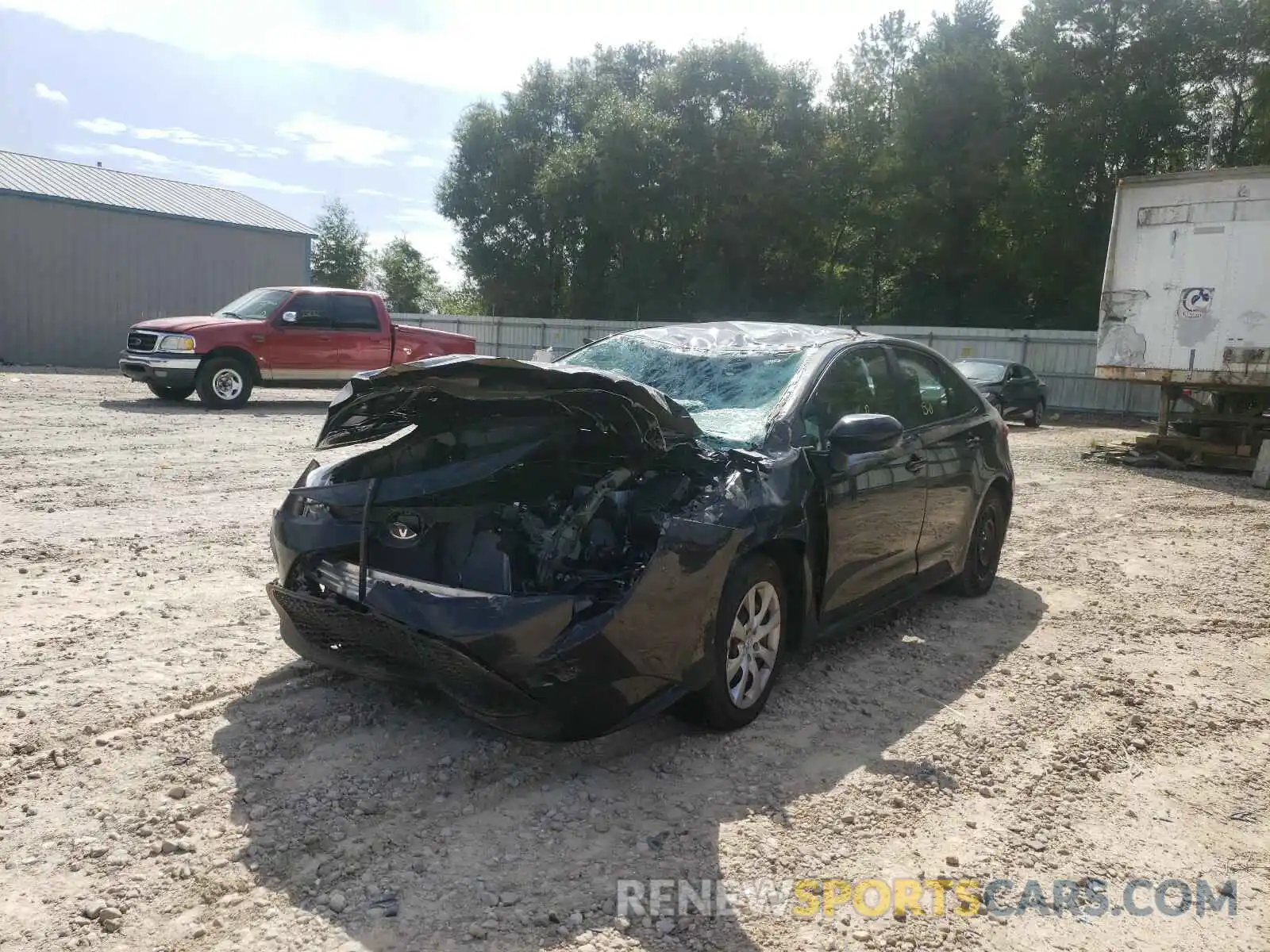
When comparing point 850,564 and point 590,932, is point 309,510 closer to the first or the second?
point 590,932

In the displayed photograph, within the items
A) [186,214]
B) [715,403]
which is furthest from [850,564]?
[186,214]

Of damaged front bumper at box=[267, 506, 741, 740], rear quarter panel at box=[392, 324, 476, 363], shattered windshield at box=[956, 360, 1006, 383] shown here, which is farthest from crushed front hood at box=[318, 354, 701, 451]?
shattered windshield at box=[956, 360, 1006, 383]

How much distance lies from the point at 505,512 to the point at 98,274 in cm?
2574

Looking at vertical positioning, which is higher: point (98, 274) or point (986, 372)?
point (98, 274)

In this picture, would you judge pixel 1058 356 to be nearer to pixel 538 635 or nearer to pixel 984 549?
pixel 984 549

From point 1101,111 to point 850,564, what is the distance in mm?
28557

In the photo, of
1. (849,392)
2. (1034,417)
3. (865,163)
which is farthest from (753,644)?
(865,163)

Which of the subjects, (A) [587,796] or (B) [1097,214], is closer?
(A) [587,796]

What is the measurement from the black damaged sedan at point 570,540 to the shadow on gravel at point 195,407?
1064cm

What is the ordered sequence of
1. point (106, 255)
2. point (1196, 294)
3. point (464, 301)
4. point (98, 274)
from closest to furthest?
point (1196, 294) < point (98, 274) < point (106, 255) < point (464, 301)

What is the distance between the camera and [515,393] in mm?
3549

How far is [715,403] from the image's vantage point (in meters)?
4.58

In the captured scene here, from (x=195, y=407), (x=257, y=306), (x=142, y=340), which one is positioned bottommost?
(x=195, y=407)

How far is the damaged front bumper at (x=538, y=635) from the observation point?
3.25 metres
